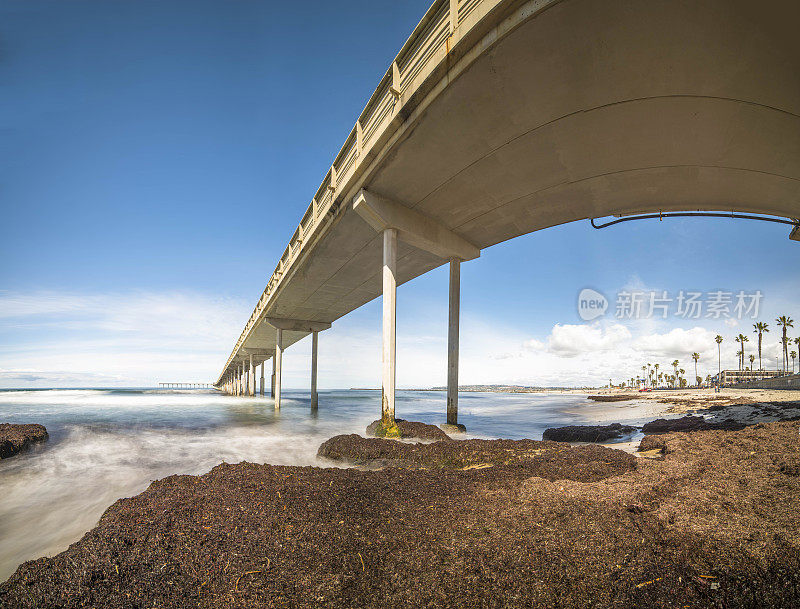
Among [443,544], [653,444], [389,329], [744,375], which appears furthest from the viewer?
[744,375]

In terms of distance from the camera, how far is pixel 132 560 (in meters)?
2.79

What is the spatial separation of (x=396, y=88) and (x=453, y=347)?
338 inches

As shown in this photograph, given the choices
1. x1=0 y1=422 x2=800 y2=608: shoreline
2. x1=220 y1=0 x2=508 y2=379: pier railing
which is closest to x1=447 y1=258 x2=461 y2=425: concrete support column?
x1=220 y1=0 x2=508 y2=379: pier railing

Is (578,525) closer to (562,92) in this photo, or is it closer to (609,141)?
(562,92)

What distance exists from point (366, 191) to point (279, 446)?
327 inches

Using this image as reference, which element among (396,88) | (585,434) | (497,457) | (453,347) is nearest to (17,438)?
(497,457)

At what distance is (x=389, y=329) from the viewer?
11.1m

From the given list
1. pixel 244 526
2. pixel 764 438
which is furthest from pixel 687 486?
pixel 244 526

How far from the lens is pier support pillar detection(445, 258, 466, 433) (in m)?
13.3

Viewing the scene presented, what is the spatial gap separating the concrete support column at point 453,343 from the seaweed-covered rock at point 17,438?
39.5ft

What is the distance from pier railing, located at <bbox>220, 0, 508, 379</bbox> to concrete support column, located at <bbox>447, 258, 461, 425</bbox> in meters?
5.04

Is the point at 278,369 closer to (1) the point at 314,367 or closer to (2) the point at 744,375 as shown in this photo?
(1) the point at 314,367

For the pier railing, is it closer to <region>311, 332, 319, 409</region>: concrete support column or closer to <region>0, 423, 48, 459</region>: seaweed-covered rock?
<region>0, 423, 48, 459</region>: seaweed-covered rock

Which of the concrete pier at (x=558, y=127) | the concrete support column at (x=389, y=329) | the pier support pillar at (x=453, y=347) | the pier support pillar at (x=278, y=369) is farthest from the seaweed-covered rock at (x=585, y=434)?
the pier support pillar at (x=278, y=369)
